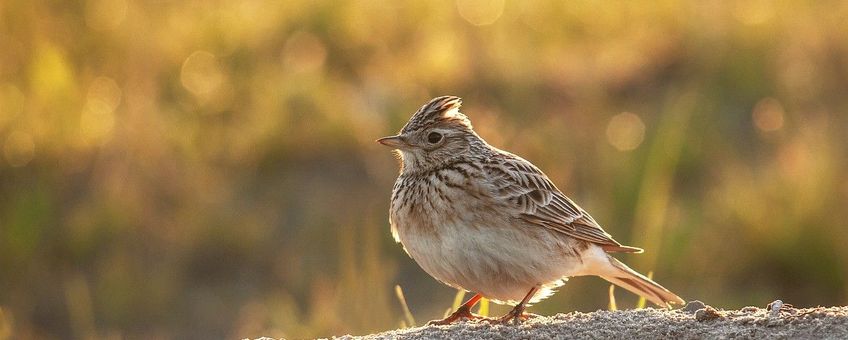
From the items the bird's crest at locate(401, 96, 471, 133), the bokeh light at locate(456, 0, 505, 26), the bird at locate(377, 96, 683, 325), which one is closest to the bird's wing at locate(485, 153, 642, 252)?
the bird at locate(377, 96, 683, 325)

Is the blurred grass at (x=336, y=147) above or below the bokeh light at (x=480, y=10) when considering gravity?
below

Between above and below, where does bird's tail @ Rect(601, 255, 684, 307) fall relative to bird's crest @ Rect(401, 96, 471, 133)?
below

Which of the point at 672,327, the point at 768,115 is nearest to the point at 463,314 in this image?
the point at 672,327

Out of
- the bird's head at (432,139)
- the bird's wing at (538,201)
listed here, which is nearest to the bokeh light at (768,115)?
the bird's wing at (538,201)

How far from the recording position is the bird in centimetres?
597

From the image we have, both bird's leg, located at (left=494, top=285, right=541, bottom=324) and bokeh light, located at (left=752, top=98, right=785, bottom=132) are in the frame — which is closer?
bird's leg, located at (left=494, top=285, right=541, bottom=324)

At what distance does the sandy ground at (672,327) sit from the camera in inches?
209

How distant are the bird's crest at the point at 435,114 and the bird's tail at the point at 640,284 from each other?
95 cm

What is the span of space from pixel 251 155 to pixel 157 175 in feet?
2.61

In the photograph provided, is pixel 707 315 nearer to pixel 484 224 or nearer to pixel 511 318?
pixel 511 318

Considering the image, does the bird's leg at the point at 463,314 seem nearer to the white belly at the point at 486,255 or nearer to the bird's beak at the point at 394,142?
the white belly at the point at 486,255

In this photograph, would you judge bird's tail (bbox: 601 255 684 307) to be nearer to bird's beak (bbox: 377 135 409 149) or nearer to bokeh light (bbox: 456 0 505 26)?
bird's beak (bbox: 377 135 409 149)

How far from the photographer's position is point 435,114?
21.8 feet

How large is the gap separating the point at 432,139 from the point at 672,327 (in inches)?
63.9
